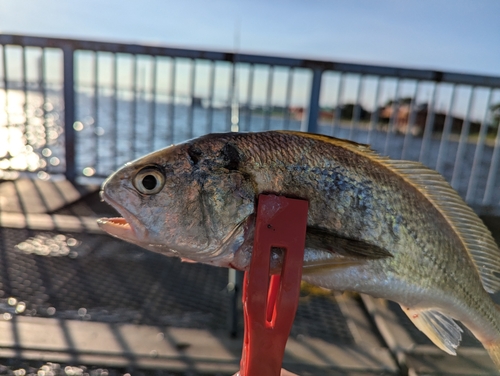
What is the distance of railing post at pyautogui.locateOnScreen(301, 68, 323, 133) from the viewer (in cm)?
377

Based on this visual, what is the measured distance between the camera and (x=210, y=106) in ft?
14.4

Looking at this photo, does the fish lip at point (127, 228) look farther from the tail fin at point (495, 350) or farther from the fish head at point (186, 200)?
the tail fin at point (495, 350)

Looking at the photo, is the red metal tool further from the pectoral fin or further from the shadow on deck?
the shadow on deck

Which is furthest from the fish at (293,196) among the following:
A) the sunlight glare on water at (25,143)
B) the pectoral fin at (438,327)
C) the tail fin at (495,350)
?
the sunlight glare on water at (25,143)

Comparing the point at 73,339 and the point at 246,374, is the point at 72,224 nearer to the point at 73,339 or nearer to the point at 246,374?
the point at 73,339

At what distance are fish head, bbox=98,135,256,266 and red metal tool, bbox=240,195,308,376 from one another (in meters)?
0.10

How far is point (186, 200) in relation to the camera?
3.97 feet

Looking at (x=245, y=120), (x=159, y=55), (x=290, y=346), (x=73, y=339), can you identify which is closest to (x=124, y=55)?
(x=159, y=55)

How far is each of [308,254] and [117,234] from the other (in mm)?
598

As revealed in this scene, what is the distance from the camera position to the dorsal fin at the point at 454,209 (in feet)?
4.33

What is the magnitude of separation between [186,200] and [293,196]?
13.3 inches

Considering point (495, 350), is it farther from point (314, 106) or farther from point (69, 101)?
point (69, 101)

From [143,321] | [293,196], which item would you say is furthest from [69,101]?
[293,196]

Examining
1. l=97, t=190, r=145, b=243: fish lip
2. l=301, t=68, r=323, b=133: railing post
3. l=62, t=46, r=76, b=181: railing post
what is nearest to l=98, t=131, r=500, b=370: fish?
l=97, t=190, r=145, b=243: fish lip
